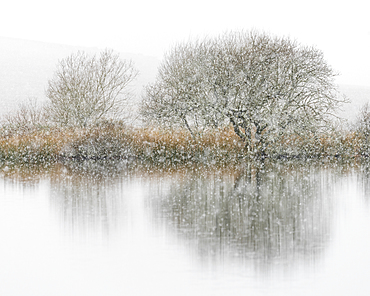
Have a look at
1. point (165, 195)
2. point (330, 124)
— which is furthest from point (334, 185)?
point (330, 124)

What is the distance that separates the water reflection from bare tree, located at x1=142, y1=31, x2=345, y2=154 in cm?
1034

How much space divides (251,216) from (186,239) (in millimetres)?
2526

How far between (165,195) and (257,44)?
17.3 m

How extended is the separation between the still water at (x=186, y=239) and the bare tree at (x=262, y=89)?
40.5ft

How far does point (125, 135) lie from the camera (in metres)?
32.3

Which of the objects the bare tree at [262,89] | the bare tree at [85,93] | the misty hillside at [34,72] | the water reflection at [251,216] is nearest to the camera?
the water reflection at [251,216]

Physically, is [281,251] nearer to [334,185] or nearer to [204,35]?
[334,185]

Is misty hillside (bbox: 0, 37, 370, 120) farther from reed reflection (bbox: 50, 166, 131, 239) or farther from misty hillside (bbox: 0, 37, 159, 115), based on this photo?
reed reflection (bbox: 50, 166, 131, 239)

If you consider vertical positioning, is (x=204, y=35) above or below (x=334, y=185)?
above

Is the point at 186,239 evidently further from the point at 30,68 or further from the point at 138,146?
the point at 30,68

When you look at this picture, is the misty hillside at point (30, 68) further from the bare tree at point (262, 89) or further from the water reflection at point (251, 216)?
the water reflection at point (251, 216)

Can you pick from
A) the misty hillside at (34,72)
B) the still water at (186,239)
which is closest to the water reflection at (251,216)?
the still water at (186,239)

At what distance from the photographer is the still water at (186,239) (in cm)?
685

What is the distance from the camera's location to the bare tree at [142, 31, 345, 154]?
2984cm
